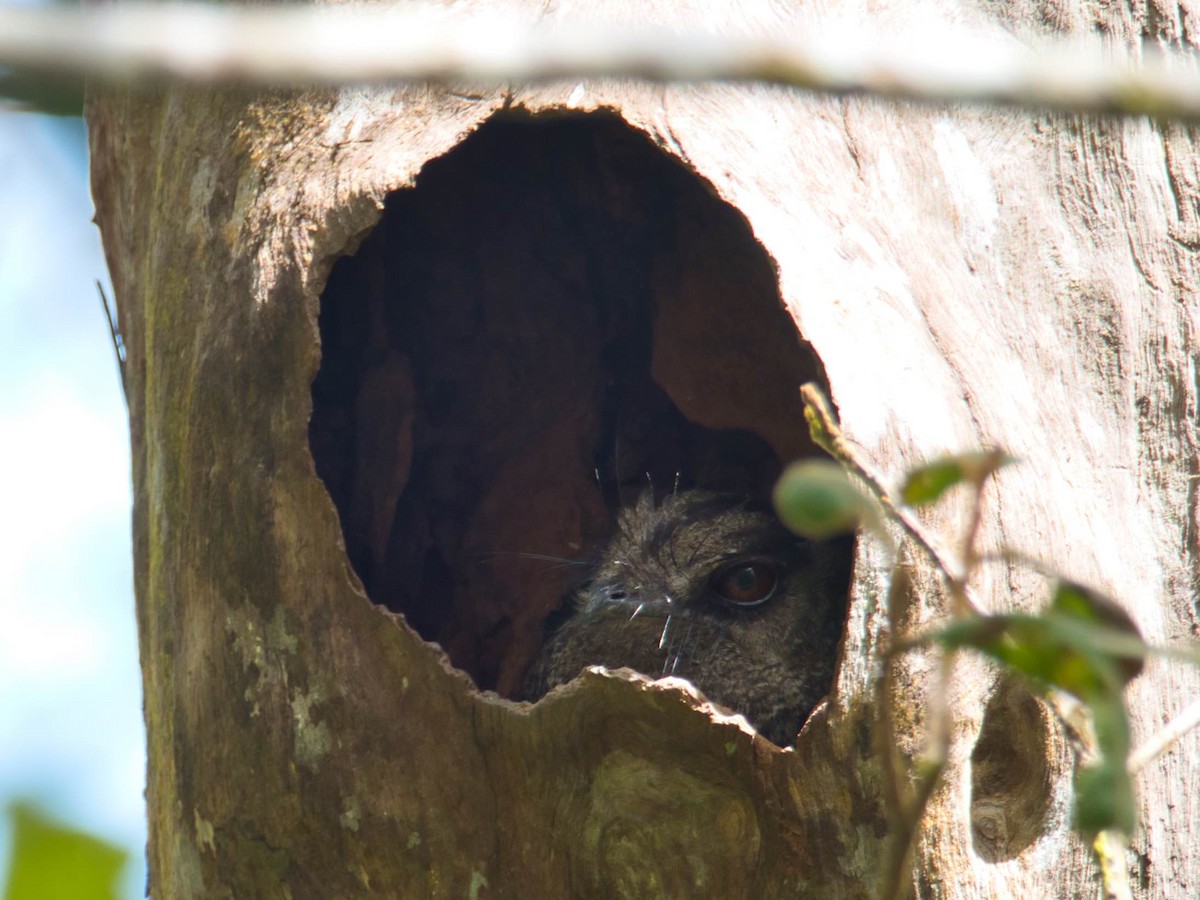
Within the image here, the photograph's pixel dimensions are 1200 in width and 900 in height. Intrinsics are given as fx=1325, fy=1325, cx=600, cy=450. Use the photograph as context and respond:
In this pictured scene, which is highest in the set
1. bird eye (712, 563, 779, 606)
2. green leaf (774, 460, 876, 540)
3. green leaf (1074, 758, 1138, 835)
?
bird eye (712, 563, 779, 606)

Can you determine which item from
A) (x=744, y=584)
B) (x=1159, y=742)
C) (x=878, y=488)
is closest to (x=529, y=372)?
(x=744, y=584)

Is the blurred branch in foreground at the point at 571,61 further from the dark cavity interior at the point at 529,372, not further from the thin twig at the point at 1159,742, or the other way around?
the dark cavity interior at the point at 529,372

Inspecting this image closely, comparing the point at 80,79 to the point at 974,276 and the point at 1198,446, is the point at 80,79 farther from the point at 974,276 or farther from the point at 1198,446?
the point at 1198,446

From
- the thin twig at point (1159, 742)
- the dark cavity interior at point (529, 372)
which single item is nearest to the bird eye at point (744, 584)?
the dark cavity interior at point (529, 372)

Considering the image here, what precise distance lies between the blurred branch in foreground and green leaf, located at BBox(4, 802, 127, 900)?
0.81 metres

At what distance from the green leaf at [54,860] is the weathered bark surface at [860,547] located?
1059 millimetres

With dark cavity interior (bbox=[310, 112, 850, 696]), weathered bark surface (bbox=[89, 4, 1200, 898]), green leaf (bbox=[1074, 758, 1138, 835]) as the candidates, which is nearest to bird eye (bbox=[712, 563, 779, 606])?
dark cavity interior (bbox=[310, 112, 850, 696])

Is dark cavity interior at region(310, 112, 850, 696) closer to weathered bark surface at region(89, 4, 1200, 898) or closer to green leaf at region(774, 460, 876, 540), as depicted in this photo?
weathered bark surface at region(89, 4, 1200, 898)

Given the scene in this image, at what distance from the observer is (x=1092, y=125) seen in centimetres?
305

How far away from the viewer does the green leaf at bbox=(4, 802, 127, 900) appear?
1398 mm

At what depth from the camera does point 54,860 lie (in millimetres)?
1412

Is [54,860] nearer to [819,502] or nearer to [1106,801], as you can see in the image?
[819,502]

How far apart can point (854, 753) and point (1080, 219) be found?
4.67 ft

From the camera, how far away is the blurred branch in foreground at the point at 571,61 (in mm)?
1140
